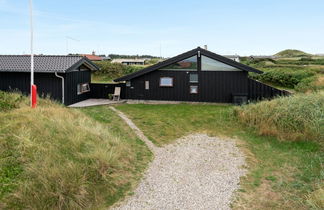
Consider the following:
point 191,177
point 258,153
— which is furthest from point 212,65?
point 191,177

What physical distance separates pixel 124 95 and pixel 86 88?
9.59 ft

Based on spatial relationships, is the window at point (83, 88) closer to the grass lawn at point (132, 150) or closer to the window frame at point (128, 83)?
the window frame at point (128, 83)

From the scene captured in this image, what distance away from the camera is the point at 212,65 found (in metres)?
18.1

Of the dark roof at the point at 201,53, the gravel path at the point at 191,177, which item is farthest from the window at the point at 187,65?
the gravel path at the point at 191,177

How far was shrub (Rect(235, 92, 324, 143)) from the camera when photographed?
416 inches

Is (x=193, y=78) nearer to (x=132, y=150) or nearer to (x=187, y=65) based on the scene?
(x=187, y=65)

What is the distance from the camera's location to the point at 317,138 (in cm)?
1019

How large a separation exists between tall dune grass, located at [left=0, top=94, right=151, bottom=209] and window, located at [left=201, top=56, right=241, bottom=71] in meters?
10.5

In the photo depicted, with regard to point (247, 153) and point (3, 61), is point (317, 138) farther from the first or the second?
point (3, 61)

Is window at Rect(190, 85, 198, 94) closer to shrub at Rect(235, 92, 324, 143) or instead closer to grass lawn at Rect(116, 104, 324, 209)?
grass lawn at Rect(116, 104, 324, 209)

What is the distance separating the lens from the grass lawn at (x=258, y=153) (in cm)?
614

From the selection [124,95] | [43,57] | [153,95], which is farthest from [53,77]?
[153,95]

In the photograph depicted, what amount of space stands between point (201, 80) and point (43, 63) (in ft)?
33.8

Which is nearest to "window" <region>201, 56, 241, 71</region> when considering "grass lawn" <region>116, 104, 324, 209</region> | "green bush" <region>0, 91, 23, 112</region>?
"grass lawn" <region>116, 104, 324, 209</region>
